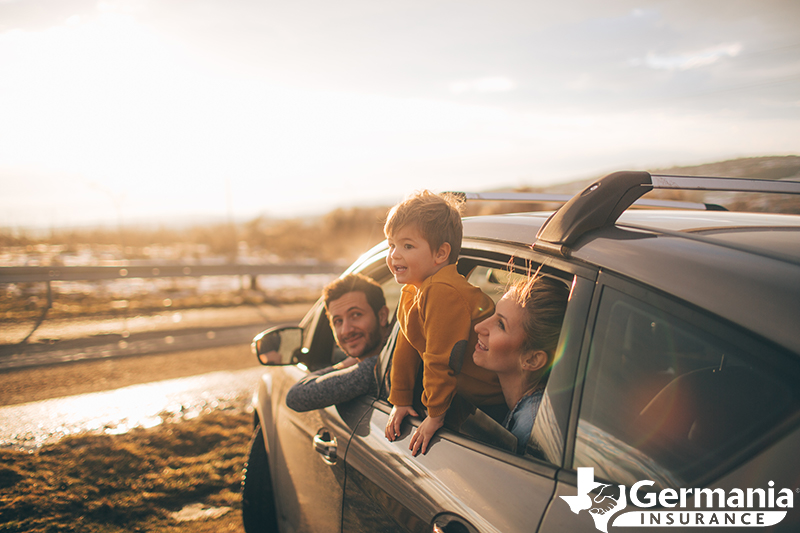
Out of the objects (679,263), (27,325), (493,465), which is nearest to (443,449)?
(493,465)

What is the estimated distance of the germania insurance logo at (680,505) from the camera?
3.03 feet

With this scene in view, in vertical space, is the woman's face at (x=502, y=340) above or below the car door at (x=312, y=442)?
above

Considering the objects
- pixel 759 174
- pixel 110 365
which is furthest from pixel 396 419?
pixel 110 365

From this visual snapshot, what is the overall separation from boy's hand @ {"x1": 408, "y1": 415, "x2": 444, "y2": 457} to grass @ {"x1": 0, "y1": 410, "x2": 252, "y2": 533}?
2.16 metres

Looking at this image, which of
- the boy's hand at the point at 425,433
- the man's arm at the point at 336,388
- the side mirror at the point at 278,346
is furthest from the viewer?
the side mirror at the point at 278,346

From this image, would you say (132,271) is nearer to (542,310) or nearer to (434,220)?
(434,220)

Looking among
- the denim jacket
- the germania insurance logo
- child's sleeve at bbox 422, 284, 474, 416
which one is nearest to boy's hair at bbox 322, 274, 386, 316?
child's sleeve at bbox 422, 284, 474, 416

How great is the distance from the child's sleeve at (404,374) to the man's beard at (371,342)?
647mm

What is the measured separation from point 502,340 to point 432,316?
0.32 metres

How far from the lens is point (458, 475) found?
1537 mm

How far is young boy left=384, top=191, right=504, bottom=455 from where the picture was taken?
181 cm

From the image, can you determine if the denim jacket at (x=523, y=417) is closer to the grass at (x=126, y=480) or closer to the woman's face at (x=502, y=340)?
the woman's face at (x=502, y=340)

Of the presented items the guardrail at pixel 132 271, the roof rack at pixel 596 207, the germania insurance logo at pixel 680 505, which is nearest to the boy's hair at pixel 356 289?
the roof rack at pixel 596 207

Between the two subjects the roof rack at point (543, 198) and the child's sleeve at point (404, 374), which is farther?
the roof rack at point (543, 198)
